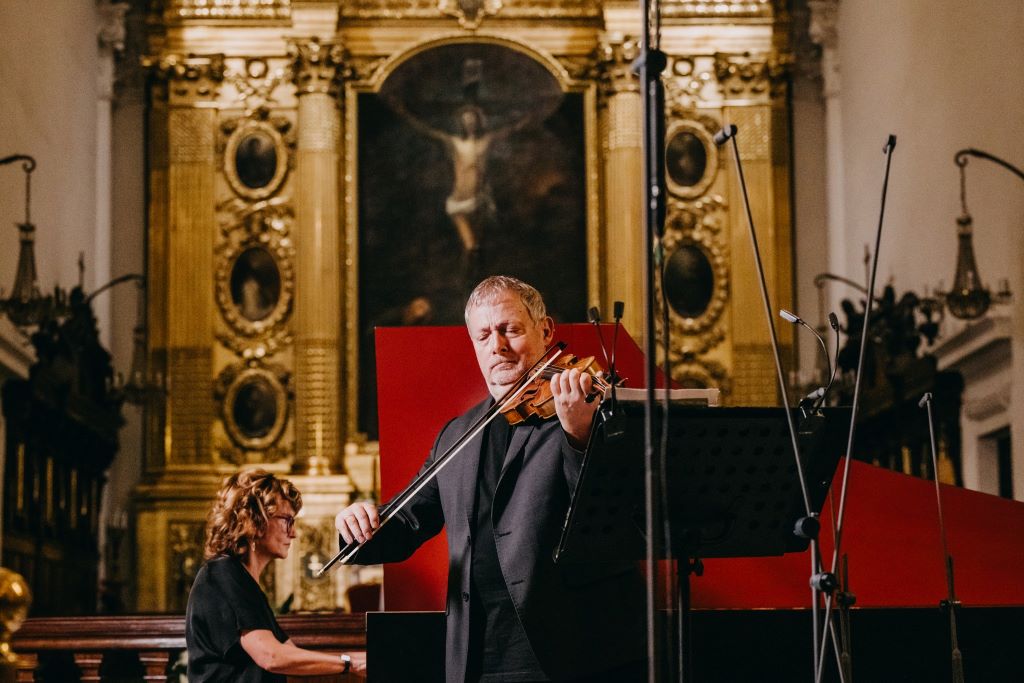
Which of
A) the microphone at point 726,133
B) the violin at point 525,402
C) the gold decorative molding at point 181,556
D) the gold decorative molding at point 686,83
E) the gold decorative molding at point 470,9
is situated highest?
the gold decorative molding at point 470,9

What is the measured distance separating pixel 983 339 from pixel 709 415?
23.1 feet

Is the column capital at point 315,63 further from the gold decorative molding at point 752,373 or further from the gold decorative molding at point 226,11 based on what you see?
the gold decorative molding at point 752,373

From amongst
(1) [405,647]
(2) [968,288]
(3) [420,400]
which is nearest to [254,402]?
(2) [968,288]

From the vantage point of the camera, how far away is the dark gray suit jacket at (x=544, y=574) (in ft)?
11.7

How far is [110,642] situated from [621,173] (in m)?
9.32

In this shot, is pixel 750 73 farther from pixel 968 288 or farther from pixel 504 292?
pixel 504 292

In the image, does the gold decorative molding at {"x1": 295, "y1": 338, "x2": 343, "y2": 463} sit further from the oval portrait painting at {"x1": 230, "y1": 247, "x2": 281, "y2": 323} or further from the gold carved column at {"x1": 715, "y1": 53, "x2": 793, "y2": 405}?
the gold carved column at {"x1": 715, "y1": 53, "x2": 793, "y2": 405}

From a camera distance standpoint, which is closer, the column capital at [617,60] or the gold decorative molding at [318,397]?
the gold decorative molding at [318,397]

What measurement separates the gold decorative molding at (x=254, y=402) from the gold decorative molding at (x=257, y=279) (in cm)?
20

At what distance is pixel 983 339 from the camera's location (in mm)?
9820

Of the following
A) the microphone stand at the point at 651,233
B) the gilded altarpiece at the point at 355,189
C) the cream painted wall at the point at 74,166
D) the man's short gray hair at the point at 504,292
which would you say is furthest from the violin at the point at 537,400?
the gilded altarpiece at the point at 355,189

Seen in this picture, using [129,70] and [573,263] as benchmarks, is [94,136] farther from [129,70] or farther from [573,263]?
[573,263]

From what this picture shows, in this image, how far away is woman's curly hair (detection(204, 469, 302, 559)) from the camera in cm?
431

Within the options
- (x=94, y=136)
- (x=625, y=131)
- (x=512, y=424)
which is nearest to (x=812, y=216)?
(x=625, y=131)
